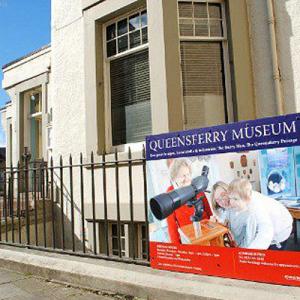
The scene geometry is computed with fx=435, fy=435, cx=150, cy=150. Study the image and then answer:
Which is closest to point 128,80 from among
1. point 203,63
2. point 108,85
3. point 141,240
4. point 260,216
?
point 108,85

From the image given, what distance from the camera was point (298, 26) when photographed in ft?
19.1

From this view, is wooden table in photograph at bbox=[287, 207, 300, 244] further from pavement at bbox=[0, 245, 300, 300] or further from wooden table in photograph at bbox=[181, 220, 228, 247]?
wooden table in photograph at bbox=[181, 220, 228, 247]

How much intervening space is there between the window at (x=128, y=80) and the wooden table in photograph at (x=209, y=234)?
263cm

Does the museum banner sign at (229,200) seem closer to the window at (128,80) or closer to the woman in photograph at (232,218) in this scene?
the woman in photograph at (232,218)

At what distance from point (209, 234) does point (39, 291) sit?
6.68 feet

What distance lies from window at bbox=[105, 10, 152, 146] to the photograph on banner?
7.36ft

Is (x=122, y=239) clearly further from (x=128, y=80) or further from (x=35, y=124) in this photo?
(x=35, y=124)

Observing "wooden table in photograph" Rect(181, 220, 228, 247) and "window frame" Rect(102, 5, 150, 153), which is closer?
"wooden table in photograph" Rect(181, 220, 228, 247)

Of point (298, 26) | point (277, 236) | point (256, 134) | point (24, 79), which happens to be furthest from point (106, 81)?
point (24, 79)

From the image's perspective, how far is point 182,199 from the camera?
419 cm

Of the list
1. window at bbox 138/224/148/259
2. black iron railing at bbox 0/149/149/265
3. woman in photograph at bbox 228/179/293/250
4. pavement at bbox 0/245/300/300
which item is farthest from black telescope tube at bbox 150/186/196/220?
window at bbox 138/224/148/259

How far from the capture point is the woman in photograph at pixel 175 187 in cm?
419

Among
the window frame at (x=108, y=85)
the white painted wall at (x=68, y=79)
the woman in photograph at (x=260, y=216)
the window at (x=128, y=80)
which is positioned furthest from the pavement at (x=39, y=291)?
the white painted wall at (x=68, y=79)

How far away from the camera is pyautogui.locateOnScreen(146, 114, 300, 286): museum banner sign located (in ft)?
11.6
